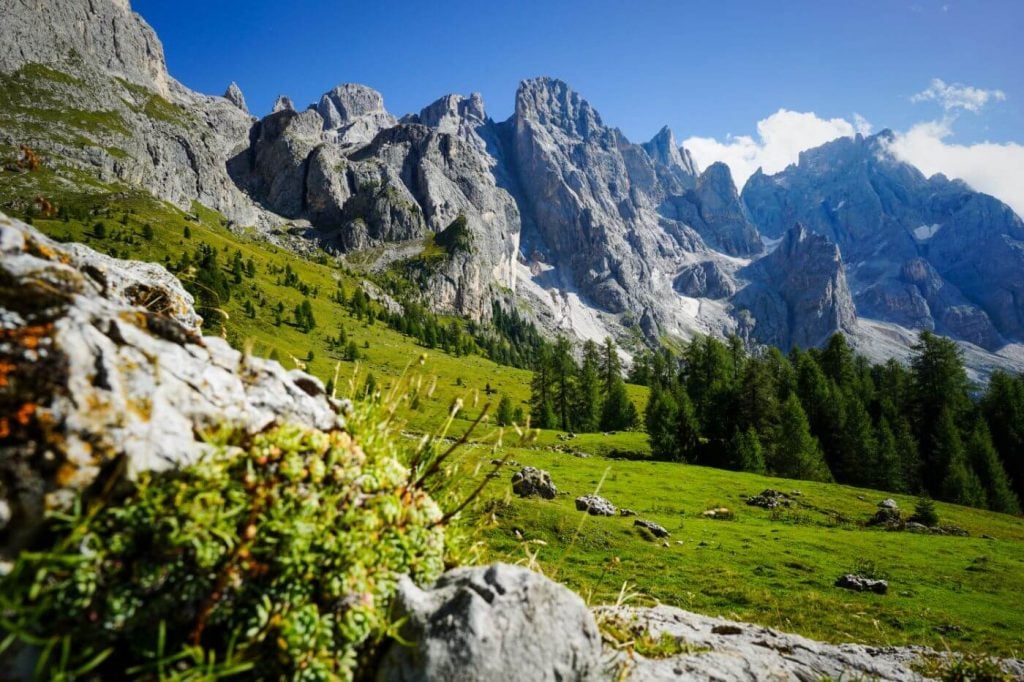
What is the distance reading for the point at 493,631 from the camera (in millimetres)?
3088

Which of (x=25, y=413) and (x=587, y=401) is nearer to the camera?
(x=25, y=413)

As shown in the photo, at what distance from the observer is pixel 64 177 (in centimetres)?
17075

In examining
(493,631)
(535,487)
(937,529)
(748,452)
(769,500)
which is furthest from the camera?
(748,452)

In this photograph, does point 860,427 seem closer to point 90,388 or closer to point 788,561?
point 788,561

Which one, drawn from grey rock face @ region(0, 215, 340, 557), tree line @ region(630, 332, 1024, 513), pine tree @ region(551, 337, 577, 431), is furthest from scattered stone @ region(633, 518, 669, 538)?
pine tree @ region(551, 337, 577, 431)

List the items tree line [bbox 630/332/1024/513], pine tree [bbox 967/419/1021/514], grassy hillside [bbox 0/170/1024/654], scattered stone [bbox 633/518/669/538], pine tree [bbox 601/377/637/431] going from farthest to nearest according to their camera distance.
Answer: pine tree [bbox 601/377/637/431] → tree line [bbox 630/332/1024/513] → pine tree [bbox 967/419/1021/514] → scattered stone [bbox 633/518/669/538] → grassy hillside [bbox 0/170/1024/654]

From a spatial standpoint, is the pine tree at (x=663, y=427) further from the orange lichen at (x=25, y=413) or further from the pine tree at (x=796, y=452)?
the orange lichen at (x=25, y=413)

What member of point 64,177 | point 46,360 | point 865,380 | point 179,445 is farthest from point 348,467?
point 64,177

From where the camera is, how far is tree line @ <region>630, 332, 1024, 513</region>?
56781 millimetres

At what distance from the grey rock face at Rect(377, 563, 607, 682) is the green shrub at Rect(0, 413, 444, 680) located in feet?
0.70

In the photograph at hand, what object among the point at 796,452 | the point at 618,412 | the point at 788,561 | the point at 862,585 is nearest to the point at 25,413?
the point at 862,585

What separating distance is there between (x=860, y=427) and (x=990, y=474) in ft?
44.1

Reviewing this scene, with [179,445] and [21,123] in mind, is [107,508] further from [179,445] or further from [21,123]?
[21,123]

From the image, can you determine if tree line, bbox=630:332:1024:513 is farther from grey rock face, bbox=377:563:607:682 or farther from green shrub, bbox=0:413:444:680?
green shrub, bbox=0:413:444:680
